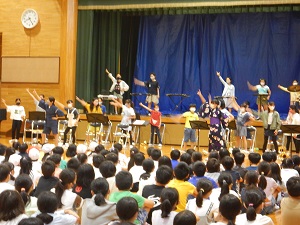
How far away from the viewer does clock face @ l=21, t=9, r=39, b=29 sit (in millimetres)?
18859

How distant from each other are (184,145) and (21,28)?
8.35m

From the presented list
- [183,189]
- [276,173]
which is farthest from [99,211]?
[276,173]

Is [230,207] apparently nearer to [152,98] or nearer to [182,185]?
[182,185]

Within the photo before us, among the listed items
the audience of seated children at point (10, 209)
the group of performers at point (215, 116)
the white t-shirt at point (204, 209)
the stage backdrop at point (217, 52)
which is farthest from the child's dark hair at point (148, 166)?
the stage backdrop at point (217, 52)

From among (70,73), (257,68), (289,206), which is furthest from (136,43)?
(289,206)

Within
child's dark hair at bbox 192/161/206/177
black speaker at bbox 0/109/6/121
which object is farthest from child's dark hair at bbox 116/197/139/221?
black speaker at bbox 0/109/6/121

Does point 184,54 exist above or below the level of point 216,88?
above

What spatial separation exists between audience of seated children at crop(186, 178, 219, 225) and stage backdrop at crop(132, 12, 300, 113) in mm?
14796

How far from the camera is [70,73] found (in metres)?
18.4

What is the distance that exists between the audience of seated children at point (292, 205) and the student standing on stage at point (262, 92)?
10538mm

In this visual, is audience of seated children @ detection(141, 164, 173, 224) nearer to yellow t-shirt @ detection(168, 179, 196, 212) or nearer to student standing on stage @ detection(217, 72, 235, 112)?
yellow t-shirt @ detection(168, 179, 196, 212)

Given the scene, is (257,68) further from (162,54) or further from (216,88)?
(162,54)

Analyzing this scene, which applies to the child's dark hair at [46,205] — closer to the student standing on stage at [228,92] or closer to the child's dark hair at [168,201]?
the child's dark hair at [168,201]

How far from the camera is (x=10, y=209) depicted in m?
4.18
